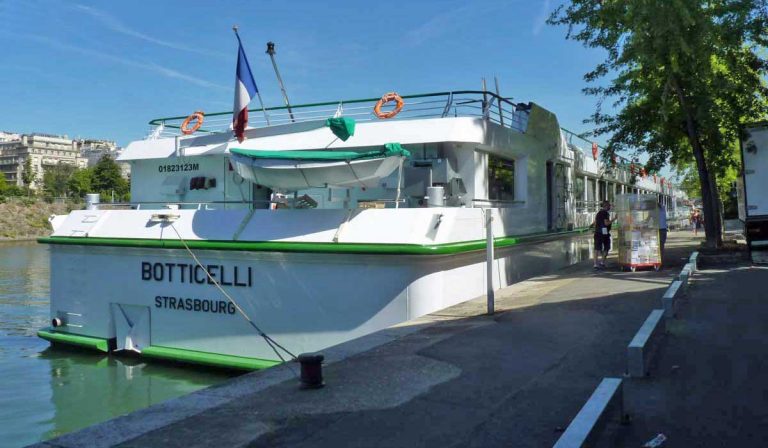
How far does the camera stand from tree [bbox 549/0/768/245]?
11.5 metres

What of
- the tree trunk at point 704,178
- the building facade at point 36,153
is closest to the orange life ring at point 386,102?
the tree trunk at point 704,178

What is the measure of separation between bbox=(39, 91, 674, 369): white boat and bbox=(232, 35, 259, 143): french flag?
0.44 metres

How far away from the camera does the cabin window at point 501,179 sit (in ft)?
33.3

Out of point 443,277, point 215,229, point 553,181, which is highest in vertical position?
point 553,181

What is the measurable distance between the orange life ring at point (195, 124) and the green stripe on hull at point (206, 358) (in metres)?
4.04

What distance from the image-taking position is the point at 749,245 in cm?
1248

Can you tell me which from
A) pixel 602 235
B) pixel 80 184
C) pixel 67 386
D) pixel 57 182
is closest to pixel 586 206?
pixel 602 235

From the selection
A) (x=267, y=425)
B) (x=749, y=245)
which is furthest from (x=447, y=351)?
(x=749, y=245)

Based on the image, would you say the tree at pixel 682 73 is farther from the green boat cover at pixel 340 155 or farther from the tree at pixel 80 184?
the tree at pixel 80 184

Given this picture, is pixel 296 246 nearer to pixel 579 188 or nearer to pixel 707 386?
pixel 707 386

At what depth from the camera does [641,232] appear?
38.2 ft

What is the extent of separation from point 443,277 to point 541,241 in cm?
441

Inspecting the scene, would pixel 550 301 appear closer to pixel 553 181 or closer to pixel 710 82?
pixel 553 181

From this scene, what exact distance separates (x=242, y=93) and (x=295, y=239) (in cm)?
312
